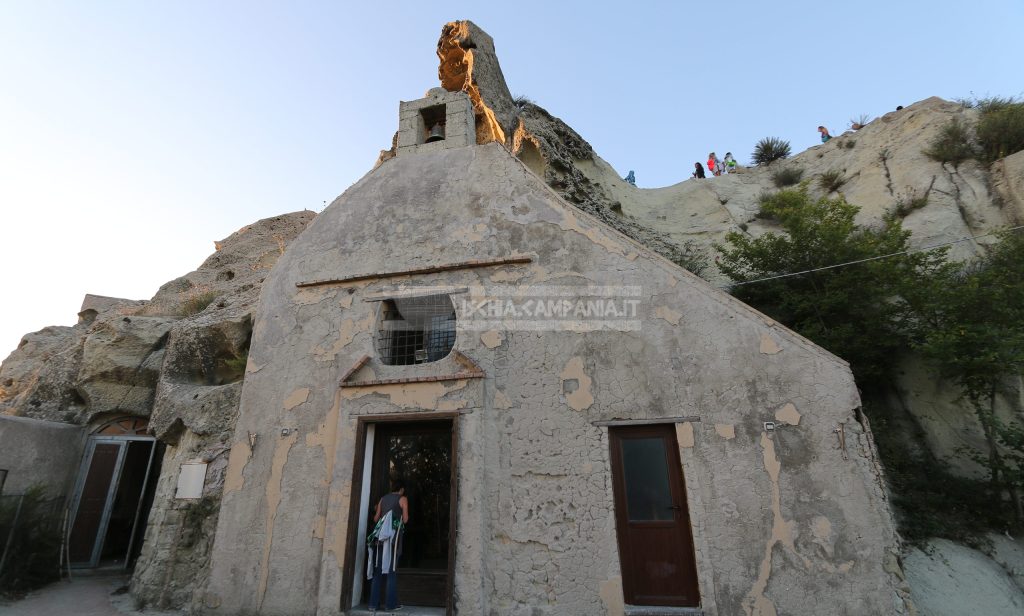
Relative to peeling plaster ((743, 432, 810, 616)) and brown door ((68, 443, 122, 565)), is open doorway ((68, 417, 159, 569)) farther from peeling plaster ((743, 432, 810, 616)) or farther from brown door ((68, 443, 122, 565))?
peeling plaster ((743, 432, 810, 616))

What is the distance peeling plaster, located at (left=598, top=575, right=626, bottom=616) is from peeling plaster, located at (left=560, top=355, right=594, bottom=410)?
1.97 m

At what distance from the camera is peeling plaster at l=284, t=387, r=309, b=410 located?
710 centimetres

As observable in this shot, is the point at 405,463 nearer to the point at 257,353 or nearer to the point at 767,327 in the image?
the point at 257,353

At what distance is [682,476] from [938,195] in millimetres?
12068

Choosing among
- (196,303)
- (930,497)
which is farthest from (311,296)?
(930,497)

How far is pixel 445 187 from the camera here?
809 cm

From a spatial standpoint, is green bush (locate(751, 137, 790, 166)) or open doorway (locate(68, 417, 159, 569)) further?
green bush (locate(751, 137, 790, 166))

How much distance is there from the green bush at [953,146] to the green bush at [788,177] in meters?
4.22

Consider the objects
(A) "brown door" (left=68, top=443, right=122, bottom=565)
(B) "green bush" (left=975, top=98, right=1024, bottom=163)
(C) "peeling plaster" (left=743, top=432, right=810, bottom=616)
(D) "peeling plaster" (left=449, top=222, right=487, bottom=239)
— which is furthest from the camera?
(B) "green bush" (left=975, top=98, right=1024, bottom=163)

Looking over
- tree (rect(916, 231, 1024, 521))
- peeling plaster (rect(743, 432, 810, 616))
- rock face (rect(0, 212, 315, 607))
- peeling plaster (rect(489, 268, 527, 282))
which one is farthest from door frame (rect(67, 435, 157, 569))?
tree (rect(916, 231, 1024, 521))

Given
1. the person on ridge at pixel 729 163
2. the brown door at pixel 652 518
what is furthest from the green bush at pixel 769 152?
the brown door at pixel 652 518

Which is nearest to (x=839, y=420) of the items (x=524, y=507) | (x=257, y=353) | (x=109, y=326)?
(x=524, y=507)

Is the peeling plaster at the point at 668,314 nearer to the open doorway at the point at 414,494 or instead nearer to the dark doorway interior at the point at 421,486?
the open doorway at the point at 414,494

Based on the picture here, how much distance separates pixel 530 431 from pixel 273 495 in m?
3.76
